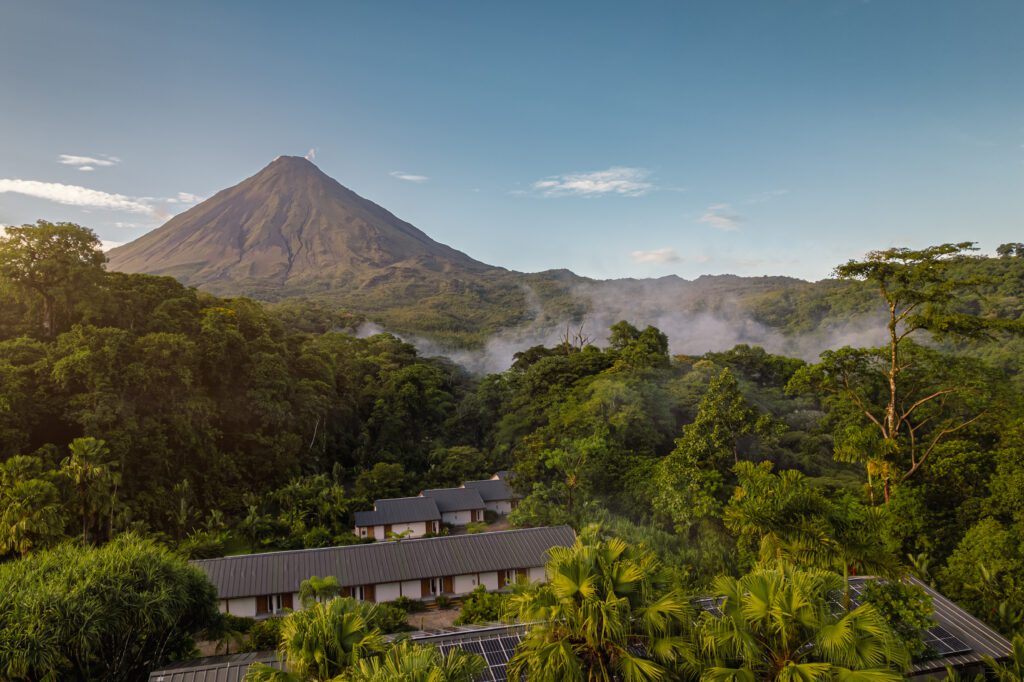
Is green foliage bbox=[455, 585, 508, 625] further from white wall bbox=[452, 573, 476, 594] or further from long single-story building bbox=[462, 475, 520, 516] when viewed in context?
long single-story building bbox=[462, 475, 520, 516]

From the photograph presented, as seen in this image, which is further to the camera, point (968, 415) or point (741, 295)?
point (741, 295)

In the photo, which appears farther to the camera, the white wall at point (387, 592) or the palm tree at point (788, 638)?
the white wall at point (387, 592)

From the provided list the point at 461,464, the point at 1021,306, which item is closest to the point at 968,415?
the point at 1021,306

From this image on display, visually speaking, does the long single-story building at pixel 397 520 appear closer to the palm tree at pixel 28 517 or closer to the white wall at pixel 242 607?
the white wall at pixel 242 607

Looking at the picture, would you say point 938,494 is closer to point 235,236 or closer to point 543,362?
point 543,362

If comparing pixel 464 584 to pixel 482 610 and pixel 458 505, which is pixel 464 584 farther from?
pixel 458 505

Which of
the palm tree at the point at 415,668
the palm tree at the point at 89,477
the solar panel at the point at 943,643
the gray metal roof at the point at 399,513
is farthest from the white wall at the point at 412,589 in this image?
the solar panel at the point at 943,643

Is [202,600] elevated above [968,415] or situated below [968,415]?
below
